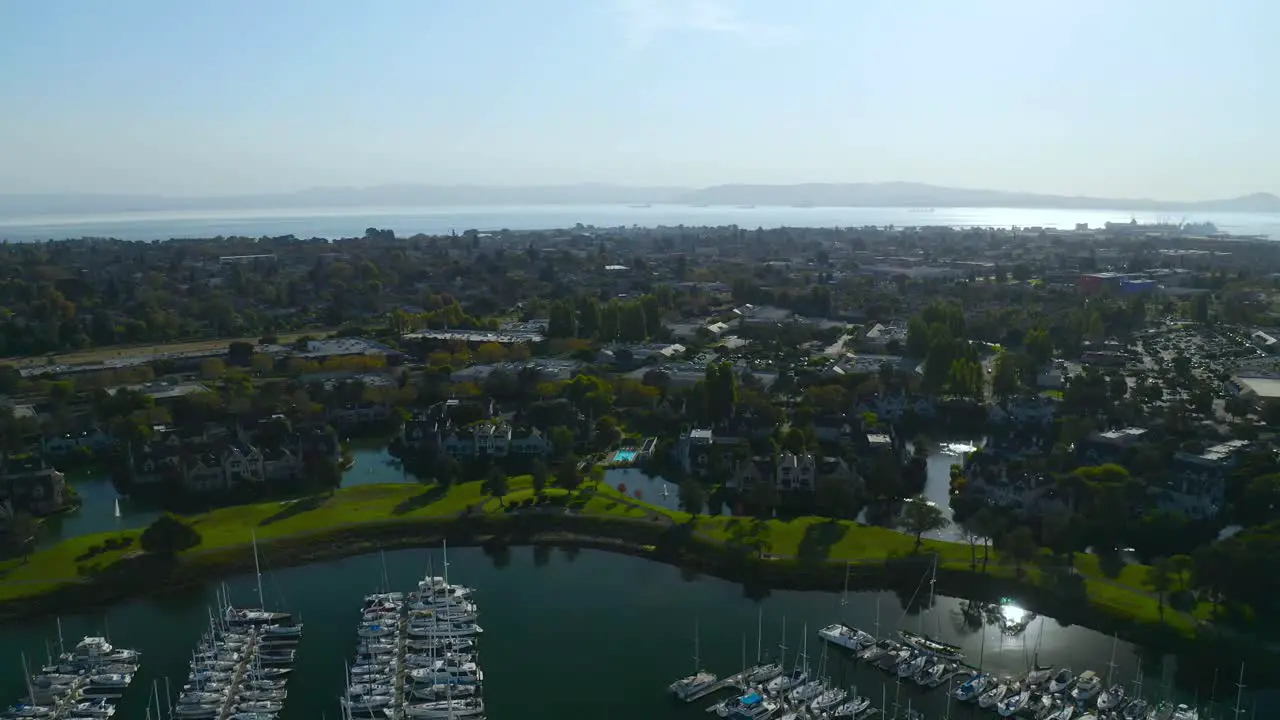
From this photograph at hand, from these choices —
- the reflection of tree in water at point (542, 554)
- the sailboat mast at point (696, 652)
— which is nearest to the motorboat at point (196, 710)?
the reflection of tree in water at point (542, 554)

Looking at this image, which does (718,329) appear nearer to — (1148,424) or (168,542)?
(1148,424)

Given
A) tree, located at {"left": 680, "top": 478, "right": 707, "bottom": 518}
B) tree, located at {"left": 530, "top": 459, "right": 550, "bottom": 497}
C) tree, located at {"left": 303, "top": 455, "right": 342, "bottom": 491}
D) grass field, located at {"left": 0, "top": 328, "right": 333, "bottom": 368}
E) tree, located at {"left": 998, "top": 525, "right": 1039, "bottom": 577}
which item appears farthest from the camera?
grass field, located at {"left": 0, "top": 328, "right": 333, "bottom": 368}

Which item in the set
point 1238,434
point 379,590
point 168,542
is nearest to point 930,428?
point 1238,434

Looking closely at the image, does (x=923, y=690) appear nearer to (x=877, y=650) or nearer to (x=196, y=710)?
(x=877, y=650)

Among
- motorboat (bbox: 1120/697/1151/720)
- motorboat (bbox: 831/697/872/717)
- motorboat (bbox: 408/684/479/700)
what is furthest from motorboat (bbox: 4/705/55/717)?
motorboat (bbox: 1120/697/1151/720)

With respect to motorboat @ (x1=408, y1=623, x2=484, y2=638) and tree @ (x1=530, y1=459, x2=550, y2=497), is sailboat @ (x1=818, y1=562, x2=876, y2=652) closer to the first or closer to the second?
motorboat @ (x1=408, y1=623, x2=484, y2=638)

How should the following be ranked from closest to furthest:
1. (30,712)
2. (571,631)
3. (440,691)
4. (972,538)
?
(30,712), (440,691), (571,631), (972,538)

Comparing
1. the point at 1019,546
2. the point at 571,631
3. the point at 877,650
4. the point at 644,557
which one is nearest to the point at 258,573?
the point at 571,631
